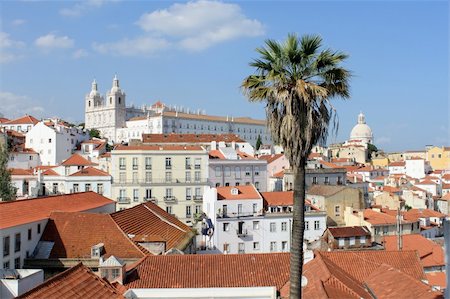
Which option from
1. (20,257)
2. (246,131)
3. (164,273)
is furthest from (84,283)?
(246,131)

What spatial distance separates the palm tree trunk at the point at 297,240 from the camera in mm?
10641

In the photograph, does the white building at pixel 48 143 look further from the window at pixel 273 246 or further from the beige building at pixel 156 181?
the window at pixel 273 246

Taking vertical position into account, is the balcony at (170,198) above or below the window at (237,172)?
below

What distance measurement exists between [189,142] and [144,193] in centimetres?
2538

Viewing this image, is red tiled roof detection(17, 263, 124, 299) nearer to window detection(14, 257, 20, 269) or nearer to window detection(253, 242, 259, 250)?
window detection(14, 257, 20, 269)

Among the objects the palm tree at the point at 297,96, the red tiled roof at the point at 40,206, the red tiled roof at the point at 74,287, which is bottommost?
the red tiled roof at the point at 74,287

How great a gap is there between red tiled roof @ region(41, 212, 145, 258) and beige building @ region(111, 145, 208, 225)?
2579 centimetres

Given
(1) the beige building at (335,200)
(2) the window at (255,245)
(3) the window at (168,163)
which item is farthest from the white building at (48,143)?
(2) the window at (255,245)

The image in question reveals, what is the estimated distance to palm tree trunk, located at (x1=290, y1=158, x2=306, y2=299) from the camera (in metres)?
10.6

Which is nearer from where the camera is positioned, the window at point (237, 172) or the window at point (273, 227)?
the window at point (273, 227)

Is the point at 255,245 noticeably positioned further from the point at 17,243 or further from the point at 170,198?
the point at 17,243

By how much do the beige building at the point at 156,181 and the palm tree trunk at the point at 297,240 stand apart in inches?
1663

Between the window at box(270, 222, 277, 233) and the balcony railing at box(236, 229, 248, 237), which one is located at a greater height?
the window at box(270, 222, 277, 233)

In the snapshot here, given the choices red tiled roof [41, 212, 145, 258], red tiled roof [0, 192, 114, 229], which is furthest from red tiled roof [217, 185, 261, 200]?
red tiled roof [41, 212, 145, 258]
